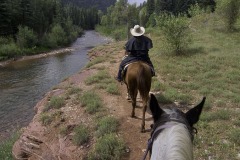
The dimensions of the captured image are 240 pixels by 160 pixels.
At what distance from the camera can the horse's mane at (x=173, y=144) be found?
1462mm

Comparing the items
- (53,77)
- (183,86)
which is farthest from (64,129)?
(53,77)

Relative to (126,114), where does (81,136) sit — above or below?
below

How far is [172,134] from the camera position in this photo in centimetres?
164

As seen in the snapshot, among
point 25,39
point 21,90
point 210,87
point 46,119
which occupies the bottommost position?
point 21,90

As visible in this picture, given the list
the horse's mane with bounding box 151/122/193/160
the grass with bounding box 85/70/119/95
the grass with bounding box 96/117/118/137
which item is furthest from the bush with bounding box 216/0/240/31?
the horse's mane with bounding box 151/122/193/160

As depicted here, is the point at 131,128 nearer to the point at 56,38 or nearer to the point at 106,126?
the point at 106,126

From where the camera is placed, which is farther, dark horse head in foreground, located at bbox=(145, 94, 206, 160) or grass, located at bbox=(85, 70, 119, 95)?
grass, located at bbox=(85, 70, 119, 95)

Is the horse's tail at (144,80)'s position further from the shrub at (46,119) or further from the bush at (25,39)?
the bush at (25,39)

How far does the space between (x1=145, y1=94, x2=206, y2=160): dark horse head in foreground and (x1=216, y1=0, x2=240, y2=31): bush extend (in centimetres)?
2243

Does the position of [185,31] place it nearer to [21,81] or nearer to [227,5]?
[227,5]

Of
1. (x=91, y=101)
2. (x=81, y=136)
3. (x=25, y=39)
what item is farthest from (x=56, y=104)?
(x=25, y=39)

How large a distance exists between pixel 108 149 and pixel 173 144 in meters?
5.36

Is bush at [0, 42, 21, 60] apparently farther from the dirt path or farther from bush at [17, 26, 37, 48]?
the dirt path

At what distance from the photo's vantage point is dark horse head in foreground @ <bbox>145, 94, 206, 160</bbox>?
1.50 metres
